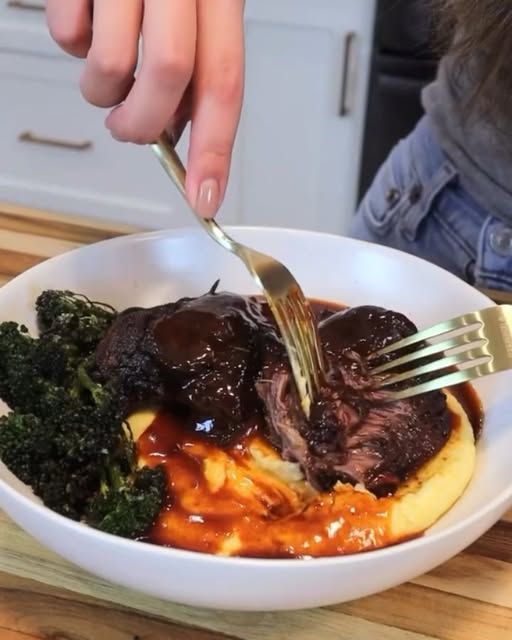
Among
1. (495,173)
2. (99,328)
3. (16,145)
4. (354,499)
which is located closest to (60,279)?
(99,328)

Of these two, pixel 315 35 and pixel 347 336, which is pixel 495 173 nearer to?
pixel 347 336

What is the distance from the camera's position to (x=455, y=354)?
868mm

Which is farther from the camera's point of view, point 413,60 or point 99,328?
point 413,60

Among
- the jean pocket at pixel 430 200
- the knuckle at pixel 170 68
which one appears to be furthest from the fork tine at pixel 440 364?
the jean pocket at pixel 430 200

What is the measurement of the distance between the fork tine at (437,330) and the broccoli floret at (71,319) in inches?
12.2

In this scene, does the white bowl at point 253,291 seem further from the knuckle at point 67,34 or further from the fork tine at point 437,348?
the knuckle at point 67,34

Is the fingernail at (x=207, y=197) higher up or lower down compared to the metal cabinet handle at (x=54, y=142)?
higher up

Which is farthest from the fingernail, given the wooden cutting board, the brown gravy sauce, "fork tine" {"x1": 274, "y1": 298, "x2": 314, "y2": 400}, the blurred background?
the blurred background

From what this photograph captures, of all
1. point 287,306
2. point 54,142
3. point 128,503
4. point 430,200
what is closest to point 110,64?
point 287,306

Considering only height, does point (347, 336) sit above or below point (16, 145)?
above

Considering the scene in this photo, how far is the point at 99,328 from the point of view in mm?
955

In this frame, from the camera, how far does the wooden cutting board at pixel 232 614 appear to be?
72 cm

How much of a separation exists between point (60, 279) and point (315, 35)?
143 centimetres

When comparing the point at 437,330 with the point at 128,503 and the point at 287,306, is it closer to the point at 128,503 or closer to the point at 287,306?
the point at 287,306
